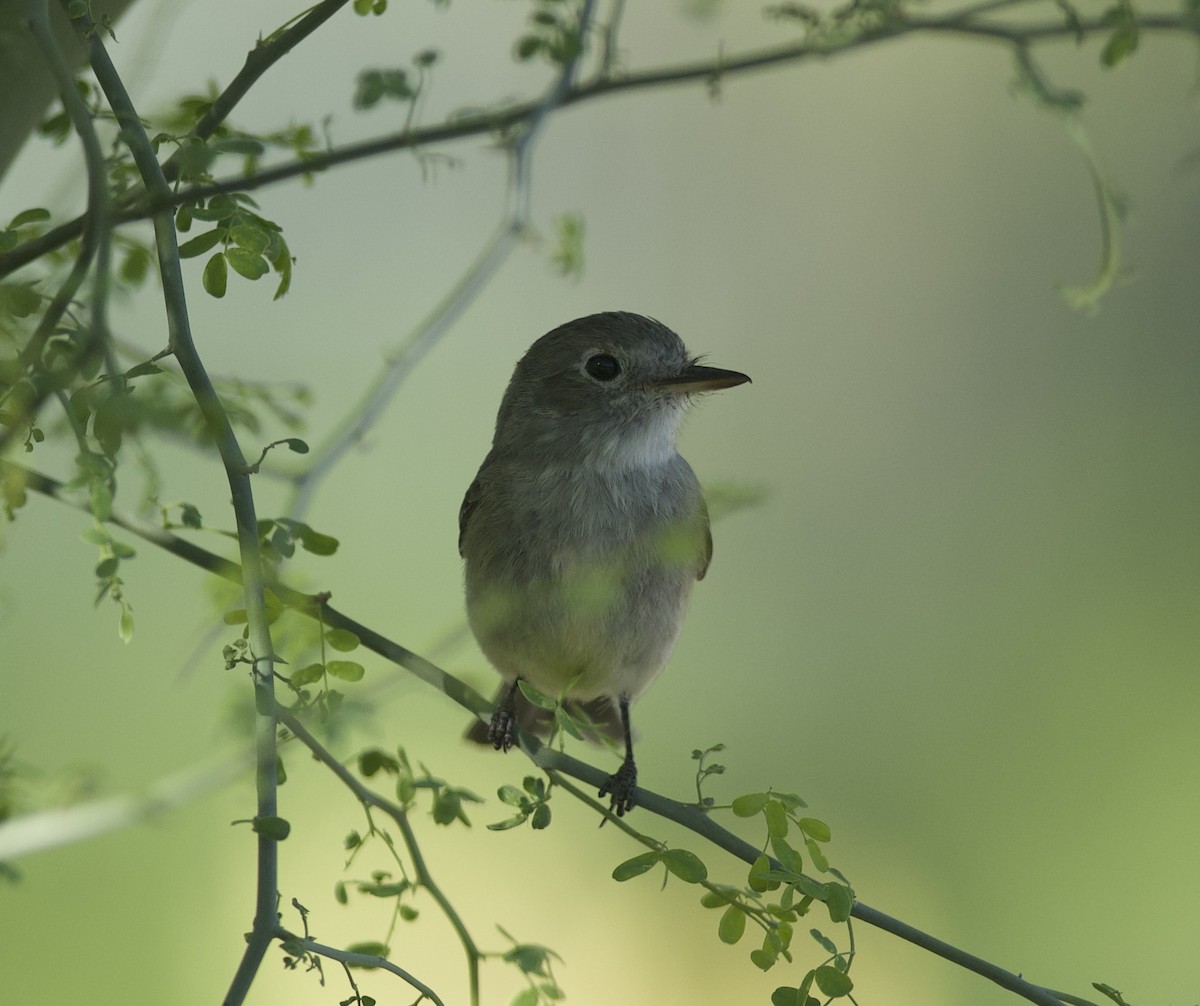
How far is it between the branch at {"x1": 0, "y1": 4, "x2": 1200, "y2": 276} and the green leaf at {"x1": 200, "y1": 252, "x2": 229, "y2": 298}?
0.06 metres

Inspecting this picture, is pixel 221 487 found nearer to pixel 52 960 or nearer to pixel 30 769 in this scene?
pixel 52 960

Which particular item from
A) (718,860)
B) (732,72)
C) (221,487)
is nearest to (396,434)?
(221,487)

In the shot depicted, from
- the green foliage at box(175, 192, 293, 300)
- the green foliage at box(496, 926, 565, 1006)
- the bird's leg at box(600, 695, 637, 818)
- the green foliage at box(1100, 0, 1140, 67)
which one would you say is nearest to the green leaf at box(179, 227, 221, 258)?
the green foliage at box(175, 192, 293, 300)

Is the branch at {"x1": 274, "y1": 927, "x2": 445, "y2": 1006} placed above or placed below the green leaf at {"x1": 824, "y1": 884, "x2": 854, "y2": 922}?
below

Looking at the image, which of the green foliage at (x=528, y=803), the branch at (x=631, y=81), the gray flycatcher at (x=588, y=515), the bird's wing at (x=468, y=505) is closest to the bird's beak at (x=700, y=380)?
the gray flycatcher at (x=588, y=515)

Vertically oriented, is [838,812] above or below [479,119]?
above

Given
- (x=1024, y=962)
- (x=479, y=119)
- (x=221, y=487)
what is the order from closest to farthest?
(x=479, y=119) → (x=221, y=487) → (x=1024, y=962)

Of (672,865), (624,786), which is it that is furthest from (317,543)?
(624,786)

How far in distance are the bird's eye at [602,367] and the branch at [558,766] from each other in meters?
1.10

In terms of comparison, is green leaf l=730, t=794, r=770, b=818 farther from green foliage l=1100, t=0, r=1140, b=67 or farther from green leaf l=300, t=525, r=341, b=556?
green foliage l=1100, t=0, r=1140, b=67

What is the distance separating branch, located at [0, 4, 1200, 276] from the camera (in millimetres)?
1175

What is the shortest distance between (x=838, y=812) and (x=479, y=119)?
2.73 meters

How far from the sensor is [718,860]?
3.49 meters

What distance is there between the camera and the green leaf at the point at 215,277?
3.72 feet
